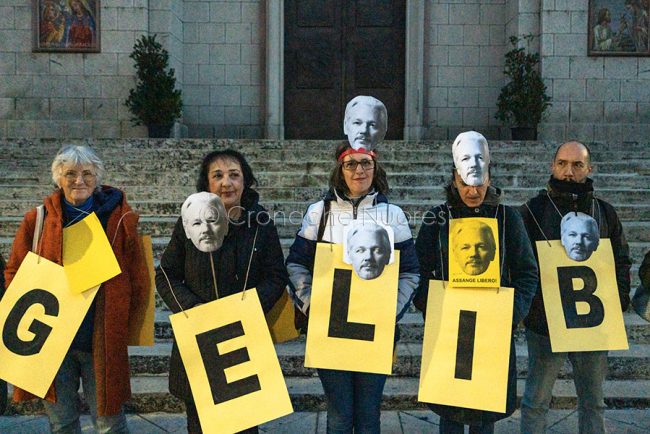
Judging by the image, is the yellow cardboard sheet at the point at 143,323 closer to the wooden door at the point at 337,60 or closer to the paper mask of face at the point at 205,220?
the paper mask of face at the point at 205,220

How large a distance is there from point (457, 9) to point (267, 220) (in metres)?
8.80

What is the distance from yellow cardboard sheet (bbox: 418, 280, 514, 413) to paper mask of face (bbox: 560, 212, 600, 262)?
46 cm

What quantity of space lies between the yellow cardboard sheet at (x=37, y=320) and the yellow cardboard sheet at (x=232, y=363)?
19.9 inches

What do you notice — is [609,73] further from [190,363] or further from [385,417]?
[190,363]

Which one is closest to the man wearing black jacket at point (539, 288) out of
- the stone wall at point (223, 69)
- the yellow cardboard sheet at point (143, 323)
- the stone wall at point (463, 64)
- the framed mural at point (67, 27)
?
the yellow cardboard sheet at point (143, 323)

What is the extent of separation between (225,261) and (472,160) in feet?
3.79

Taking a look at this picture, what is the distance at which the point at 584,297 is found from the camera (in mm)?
3025

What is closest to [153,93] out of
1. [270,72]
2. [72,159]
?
[270,72]

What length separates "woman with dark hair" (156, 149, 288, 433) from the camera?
281 cm

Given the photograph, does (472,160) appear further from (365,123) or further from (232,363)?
(232,363)

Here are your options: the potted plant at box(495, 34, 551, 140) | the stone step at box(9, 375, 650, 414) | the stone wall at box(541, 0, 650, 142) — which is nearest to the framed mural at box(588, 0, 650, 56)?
the stone wall at box(541, 0, 650, 142)

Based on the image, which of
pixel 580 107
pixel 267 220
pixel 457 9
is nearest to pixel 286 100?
pixel 457 9

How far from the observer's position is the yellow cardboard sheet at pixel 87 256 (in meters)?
2.88

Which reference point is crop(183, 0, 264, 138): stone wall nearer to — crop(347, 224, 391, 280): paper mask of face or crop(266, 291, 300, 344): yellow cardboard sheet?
crop(266, 291, 300, 344): yellow cardboard sheet
